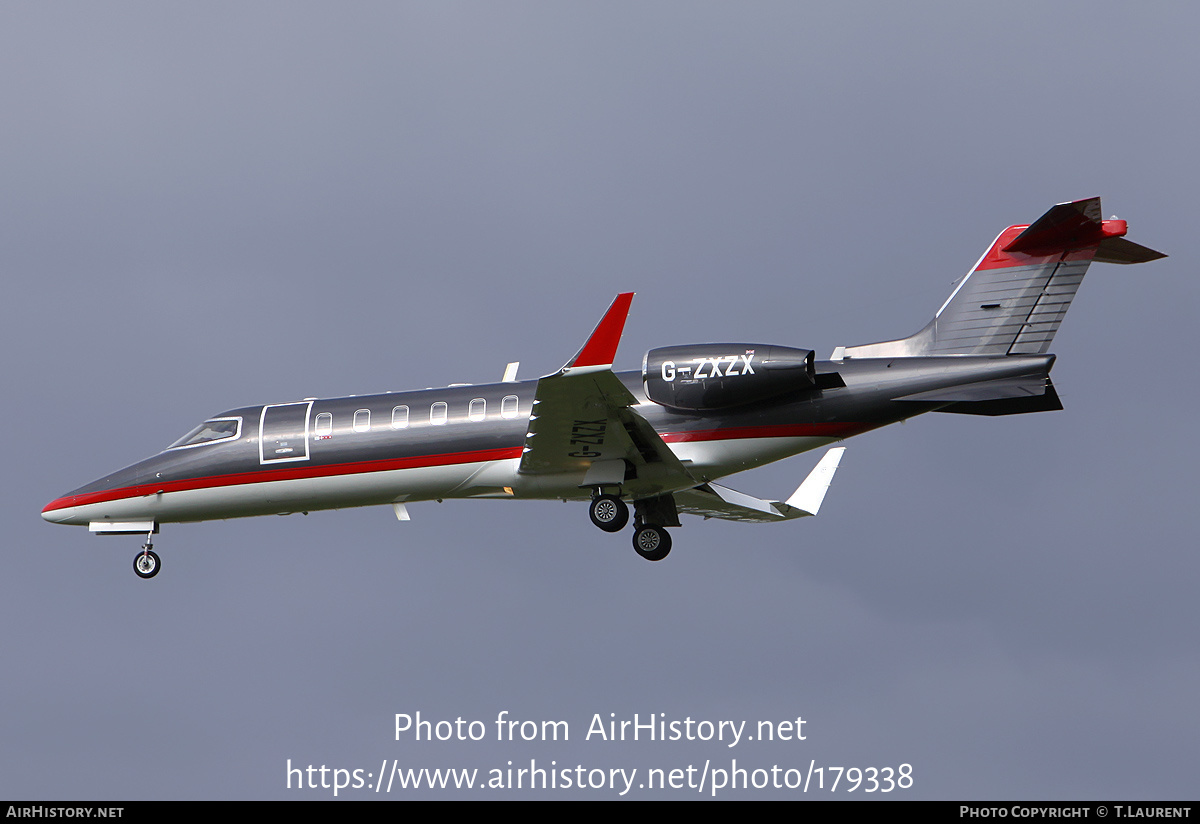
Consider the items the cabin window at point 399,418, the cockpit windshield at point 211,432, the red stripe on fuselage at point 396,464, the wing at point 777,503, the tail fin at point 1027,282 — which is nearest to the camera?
the tail fin at point 1027,282

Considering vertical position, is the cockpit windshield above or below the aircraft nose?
above

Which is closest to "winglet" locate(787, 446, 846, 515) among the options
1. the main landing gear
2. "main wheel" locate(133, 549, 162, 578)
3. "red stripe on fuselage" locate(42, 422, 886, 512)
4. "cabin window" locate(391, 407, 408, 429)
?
the main landing gear

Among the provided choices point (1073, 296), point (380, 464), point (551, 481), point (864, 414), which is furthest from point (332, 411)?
point (1073, 296)

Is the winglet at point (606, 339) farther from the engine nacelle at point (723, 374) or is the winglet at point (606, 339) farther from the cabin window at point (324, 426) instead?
the cabin window at point (324, 426)

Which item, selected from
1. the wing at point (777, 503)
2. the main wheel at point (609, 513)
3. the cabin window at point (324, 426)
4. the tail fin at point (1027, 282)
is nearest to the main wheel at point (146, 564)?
the cabin window at point (324, 426)

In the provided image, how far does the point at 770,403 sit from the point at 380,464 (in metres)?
7.08

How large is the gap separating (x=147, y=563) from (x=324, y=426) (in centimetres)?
461

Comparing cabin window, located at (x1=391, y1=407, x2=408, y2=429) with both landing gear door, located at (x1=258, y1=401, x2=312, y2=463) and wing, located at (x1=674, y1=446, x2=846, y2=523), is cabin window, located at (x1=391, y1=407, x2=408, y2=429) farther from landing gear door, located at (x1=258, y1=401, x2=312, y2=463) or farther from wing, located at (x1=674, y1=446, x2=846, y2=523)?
wing, located at (x1=674, y1=446, x2=846, y2=523)

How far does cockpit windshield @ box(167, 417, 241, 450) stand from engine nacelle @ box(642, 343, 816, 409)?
26.6 feet

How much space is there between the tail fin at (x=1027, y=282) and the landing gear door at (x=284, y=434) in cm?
986

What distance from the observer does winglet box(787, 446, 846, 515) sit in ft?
93.5

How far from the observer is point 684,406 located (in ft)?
77.2

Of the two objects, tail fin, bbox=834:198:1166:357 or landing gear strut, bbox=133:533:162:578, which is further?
landing gear strut, bbox=133:533:162:578

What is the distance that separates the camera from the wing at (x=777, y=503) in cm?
2836
